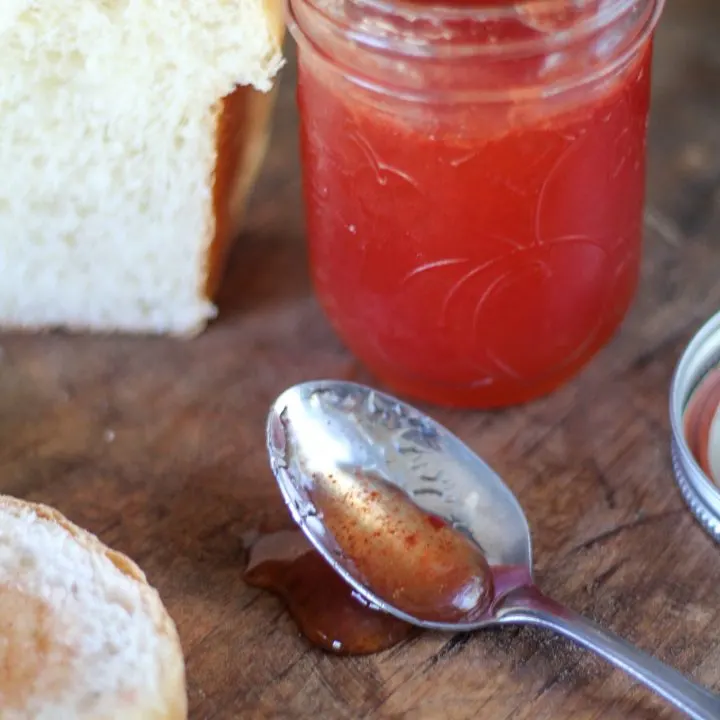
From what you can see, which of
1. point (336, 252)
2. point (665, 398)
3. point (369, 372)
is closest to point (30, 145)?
point (336, 252)

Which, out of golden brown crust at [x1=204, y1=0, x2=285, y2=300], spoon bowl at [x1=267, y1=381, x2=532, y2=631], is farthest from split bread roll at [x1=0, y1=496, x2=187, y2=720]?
golden brown crust at [x1=204, y1=0, x2=285, y2=300]

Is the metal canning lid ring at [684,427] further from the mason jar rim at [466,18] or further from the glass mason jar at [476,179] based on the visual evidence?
the mason jar rim at [466,18]

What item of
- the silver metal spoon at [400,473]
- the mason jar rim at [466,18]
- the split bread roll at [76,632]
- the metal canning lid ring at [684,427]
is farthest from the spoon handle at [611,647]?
the mason jar rim at [466,18]

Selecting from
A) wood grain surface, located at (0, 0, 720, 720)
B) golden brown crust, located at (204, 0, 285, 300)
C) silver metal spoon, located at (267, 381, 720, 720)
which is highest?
golden brown crust, located at (204, 0, 285, 300)

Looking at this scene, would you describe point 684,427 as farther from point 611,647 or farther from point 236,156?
point 236,156

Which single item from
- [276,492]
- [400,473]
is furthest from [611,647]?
[276,492]

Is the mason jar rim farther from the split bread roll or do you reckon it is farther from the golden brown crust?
the split bread roll
